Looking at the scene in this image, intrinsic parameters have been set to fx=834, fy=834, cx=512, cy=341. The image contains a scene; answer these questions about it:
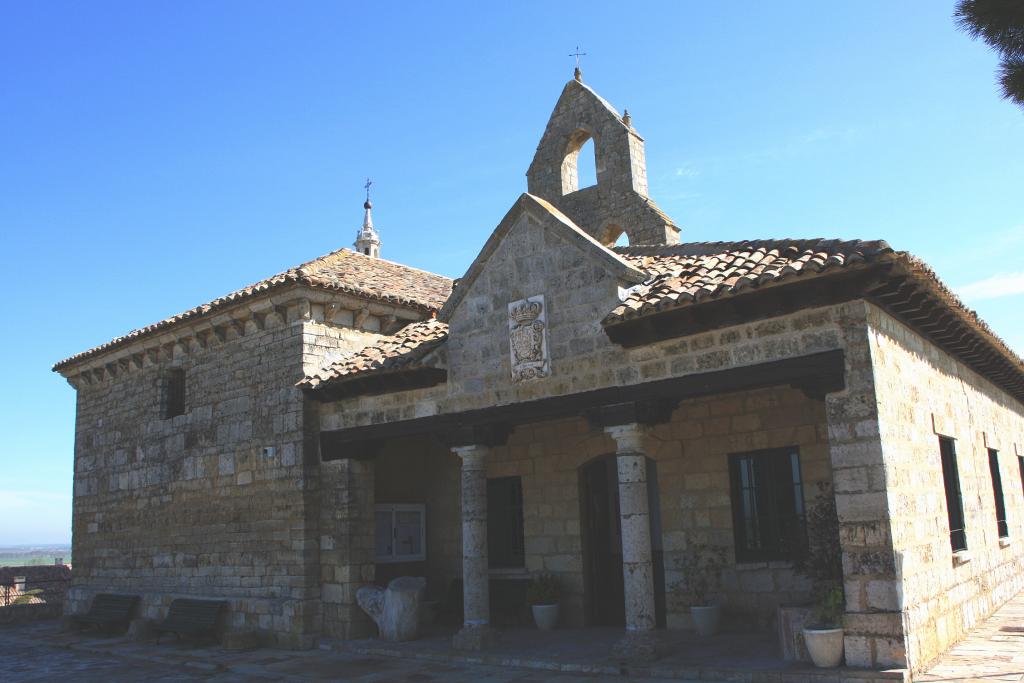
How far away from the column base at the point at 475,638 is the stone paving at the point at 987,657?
196 inches

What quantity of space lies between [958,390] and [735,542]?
398 cm

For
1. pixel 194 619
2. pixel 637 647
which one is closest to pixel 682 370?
pixel 637 647

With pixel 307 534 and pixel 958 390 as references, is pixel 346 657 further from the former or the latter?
pixel 958 390

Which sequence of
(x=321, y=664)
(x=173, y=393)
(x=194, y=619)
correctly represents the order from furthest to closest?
(x=173, y=393) < (x=194, y=619) < (x=321, y=664)

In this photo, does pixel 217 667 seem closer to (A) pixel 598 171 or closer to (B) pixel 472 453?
(B) pixel 472 453

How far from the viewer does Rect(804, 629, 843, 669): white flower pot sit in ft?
25.1

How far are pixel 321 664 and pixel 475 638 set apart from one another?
2.01m

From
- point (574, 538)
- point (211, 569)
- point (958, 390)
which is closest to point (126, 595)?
point (211, 569)

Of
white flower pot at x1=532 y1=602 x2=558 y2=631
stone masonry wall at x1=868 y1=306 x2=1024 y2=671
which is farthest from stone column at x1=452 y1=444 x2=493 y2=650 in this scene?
stone masonry wall at x1=868 y1=306 x2=1024 y2=671

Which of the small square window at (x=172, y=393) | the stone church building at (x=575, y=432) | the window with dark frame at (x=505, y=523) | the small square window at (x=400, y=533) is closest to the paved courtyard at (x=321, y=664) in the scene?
the stone church building at (x=575, y=432)

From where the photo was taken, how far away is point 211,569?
535 inches

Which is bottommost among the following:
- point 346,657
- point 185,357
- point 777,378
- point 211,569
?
point 346,657

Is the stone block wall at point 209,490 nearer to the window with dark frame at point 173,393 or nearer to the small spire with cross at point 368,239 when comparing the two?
the window with dark frame at point 173,393

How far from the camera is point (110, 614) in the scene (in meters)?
14.6
